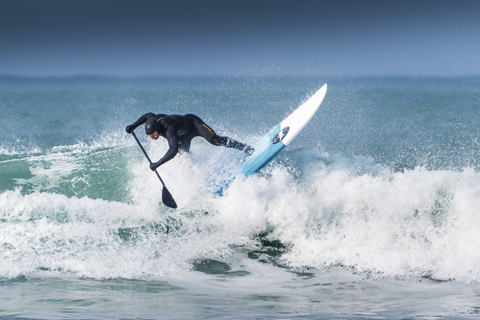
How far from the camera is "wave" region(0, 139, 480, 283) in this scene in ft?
14.0

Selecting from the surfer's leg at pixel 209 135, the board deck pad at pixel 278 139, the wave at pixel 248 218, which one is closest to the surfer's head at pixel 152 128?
the surfer's leg at pixel 209 135

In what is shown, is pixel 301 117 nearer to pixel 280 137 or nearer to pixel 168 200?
A: pixel 280 137

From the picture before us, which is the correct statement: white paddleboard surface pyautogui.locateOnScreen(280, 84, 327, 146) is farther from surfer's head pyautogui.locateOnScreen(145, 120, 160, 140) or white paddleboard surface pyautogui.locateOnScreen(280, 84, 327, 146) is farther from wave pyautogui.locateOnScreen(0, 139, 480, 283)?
surfer's head pyautogui.locateOnScreen(145, 120, 160, 140)

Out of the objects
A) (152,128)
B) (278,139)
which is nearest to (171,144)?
(152,128)

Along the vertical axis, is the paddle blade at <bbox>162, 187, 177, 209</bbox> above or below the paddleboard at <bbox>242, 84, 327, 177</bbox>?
below

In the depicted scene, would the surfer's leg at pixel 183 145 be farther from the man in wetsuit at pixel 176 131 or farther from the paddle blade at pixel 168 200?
the paddle blade at pixel 168 200

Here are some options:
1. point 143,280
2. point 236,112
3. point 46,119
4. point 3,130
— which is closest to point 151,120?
point 143,280

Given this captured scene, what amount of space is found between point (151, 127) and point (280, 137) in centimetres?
194

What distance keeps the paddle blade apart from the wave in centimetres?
22

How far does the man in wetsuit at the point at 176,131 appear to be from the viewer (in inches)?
199

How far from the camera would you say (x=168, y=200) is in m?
5.25

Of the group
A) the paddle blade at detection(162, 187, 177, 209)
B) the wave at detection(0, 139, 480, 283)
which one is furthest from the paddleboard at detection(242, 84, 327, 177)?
the paddle blade at detection(162, 187, 177, 209)

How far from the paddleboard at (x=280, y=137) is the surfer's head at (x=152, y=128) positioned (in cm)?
141

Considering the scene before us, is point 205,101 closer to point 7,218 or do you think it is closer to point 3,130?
point 3,130
